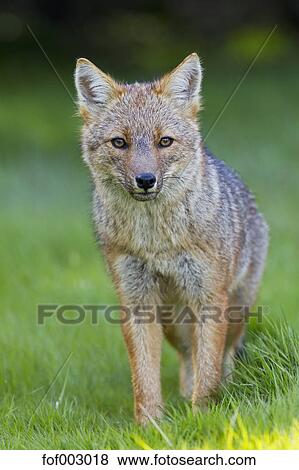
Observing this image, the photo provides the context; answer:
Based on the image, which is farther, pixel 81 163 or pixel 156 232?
pixel 81 163

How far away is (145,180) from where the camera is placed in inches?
225

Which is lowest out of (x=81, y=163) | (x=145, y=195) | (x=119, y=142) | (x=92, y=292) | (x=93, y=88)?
(x=92, y=292)

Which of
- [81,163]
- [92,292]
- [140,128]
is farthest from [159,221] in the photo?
[81,163]

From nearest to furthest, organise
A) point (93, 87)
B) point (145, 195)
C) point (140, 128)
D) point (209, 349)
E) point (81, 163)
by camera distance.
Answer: point (145, 195) → point (140, 128) → point (209, 349) → point (93, 87) → point (81, 163)

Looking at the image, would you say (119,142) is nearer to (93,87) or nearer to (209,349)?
(93,87)

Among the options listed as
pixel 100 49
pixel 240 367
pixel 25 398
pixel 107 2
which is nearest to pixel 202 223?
pixel 240 367

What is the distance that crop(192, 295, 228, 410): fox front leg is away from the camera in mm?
6301

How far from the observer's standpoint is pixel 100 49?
2141 cm

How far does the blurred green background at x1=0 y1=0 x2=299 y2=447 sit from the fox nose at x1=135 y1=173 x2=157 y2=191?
1.19 meters

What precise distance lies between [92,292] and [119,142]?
4111 millimetres

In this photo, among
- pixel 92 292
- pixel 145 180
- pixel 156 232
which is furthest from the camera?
pixel 92 292

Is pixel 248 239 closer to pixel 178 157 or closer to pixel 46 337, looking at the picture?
pixel 178 157

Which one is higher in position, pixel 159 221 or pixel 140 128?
pixel 140 128

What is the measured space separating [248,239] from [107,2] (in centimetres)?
1627
